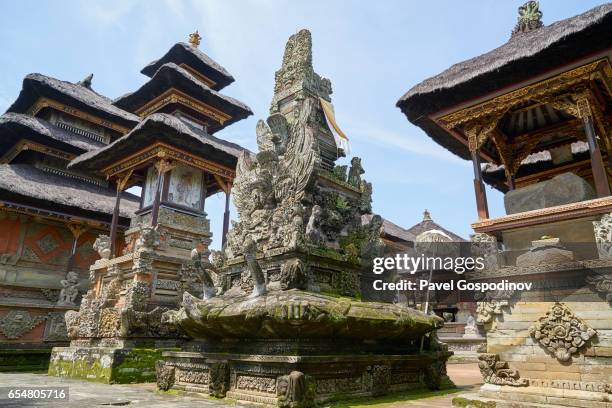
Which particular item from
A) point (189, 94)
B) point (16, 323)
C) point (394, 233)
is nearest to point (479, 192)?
point (189, 94)

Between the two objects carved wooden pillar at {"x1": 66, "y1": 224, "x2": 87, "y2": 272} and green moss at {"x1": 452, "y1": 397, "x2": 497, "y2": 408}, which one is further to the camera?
carved wooden pillar at {"x1": 66, "y1": 224, "x2": 87, "y2": 272}

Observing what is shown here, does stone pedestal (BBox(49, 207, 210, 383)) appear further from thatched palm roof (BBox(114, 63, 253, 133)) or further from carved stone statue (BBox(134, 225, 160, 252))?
thatched palm roof (BBox(114, 63, 253, 133))

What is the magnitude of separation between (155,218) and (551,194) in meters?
12.7

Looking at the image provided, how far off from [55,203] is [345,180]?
1430cm

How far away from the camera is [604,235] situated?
296 inches

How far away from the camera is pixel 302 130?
8.02 metres

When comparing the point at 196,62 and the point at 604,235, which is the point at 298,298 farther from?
the point at 196,62

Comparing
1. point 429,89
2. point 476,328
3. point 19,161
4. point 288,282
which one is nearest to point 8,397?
point 288,282

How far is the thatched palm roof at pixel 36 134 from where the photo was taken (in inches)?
775

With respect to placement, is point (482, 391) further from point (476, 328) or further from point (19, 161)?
point (19, 161)

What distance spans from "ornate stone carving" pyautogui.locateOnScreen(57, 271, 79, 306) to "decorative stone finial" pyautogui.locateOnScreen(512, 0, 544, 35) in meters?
18.5

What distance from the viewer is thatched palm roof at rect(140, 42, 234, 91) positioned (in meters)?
22.4

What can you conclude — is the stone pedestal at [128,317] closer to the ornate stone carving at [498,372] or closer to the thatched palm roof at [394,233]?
the ornate stone carving at [498,372]

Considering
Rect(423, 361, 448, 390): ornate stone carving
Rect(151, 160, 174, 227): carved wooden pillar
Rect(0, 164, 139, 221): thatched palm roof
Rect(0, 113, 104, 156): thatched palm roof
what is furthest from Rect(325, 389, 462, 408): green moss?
Rect(0, 113, 104, 156): thatched palm roof
